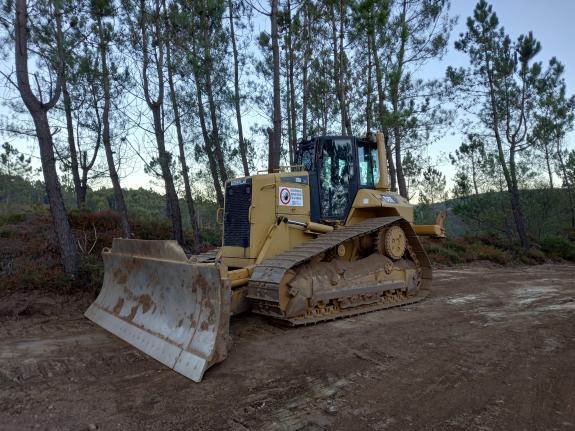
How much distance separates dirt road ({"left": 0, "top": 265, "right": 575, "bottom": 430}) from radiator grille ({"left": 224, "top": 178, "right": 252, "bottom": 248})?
1.23 metres

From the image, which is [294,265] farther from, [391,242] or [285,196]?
[391,242]

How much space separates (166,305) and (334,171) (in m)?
3.74

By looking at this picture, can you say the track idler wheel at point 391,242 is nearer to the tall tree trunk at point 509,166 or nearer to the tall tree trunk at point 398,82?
the tall tree trunk at point 398,82

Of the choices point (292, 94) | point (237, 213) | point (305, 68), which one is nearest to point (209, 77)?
point (292, 94)

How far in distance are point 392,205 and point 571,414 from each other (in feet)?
16.0

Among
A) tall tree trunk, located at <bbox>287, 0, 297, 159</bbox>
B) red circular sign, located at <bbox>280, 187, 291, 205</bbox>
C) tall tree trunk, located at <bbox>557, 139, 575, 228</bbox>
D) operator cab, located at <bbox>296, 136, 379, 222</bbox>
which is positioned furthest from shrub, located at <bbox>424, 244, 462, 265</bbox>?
tall tree trunk, located at <bbox>557, 139, 575, 228</bbox>

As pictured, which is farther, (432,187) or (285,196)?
(432,187)

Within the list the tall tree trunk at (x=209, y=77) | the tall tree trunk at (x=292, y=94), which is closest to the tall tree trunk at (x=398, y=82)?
the tall tree trunk at (x=292, y=94)

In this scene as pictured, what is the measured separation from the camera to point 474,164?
2503 centimetres

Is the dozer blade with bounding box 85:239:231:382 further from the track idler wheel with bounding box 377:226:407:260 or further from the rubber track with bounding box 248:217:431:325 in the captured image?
the track idler wheel with bounding box 377:226:407:260

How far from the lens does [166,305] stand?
5.28m

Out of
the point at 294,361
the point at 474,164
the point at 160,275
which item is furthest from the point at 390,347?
the point at 474,164

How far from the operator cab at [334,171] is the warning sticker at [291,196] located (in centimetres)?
35

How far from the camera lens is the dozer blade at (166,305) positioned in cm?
441
